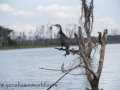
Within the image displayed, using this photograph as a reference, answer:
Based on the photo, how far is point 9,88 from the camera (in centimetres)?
1962

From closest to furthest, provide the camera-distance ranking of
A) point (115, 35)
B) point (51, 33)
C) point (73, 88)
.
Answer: point (73, 88) → point (51, 33) → point (115, 35)

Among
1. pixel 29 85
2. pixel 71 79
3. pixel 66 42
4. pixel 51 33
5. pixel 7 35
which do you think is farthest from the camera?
pixel 51 33

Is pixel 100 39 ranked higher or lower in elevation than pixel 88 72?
higher

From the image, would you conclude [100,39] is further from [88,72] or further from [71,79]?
[71,79]

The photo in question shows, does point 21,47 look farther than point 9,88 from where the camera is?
Yes

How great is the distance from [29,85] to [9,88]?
1628 mm

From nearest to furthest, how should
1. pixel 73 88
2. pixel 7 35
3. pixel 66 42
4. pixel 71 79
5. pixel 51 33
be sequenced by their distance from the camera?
1. pixel 66 42
2. pixel 73 88
3. pixel 71 79
4. pixel 7 35
5. pixel 51 33

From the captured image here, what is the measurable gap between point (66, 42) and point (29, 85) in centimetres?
720

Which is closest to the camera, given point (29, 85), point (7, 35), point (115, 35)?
point (29, 85)

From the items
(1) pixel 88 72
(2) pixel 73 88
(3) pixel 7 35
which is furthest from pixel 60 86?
(3) pixel 7 35

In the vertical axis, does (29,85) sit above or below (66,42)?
below

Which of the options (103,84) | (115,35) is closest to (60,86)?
(103,84)

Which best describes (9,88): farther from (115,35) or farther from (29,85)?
(115,35)

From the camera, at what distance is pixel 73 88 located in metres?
19.2
